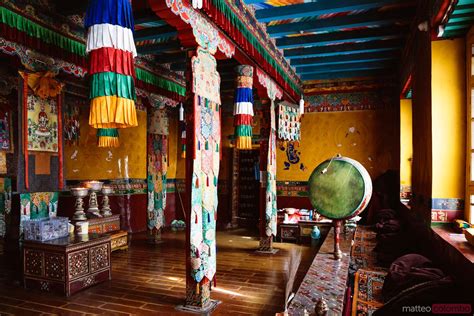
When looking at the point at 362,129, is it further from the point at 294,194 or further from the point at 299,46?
the point at 299,46

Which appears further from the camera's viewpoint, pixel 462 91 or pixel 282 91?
pixel 282 91

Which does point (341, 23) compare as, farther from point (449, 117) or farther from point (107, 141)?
point (107, 141)

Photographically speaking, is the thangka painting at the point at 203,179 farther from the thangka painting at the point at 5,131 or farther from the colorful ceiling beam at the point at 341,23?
the thangka painting at the point at 5,131

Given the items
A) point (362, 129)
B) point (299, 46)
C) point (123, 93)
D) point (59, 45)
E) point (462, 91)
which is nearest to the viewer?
point (123, 93)

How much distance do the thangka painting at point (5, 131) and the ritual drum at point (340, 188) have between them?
667 cm

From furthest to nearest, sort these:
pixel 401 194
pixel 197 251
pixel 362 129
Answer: pixel 362 129, pixel 401 194, pixel 197 251

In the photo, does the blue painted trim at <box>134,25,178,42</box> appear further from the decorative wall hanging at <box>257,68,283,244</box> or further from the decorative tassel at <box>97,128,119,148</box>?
the decorative wall hanging at <box>257,68,283,244</box>

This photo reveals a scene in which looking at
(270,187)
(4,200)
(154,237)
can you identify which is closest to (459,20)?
(270,187)

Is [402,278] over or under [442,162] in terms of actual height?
under

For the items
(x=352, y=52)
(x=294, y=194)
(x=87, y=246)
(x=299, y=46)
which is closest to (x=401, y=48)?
(x=352, y=52)

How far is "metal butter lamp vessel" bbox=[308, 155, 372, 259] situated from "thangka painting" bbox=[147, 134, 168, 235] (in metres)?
5.16

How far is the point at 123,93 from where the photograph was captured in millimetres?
2457

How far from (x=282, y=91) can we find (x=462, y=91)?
4069 mm

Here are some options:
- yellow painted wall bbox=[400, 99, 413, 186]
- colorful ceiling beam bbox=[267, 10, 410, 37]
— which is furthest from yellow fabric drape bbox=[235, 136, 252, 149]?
yellow painted wall bbox=[400, 99, 413, 186]
